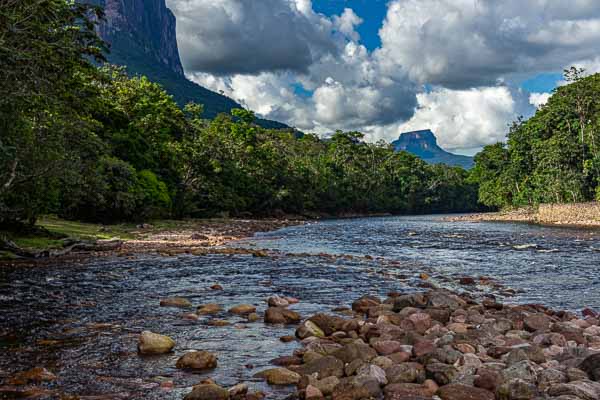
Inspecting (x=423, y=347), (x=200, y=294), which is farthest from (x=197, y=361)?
(x=200, y=294)

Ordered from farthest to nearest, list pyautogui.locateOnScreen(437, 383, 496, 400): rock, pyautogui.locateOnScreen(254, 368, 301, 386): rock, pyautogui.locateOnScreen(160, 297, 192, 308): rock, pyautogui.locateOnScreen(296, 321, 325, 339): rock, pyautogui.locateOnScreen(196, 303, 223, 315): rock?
pyautogui.locateOnScreen(160, 297, 192, 308): rock
pyautogui.locateOnScreen(196, 303, 223, 315): rock
pyautogui.locateOnScreen(296, 321, 325, 339): rock
pyautogui.locateOnScreen(254, 368, 301, 386): rock
pyautogui.locateOnScreen(437, 383, 496, 400): rock

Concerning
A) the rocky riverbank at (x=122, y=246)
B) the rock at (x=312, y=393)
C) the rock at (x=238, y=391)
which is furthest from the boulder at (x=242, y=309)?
the rocky riverbank at (x=122, y=246)

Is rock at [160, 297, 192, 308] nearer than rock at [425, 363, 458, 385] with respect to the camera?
No

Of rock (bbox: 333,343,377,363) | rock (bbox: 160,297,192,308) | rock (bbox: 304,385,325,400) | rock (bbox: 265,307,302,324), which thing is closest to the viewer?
rock (bbox: 304,385,325,400)

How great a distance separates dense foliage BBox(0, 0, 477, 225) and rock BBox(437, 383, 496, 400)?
13.4m

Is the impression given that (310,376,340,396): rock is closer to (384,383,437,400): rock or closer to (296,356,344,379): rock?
(296,356,344,379): rock

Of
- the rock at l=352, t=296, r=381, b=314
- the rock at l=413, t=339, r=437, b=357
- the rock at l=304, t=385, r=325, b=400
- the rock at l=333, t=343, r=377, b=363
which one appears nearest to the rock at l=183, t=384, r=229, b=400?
the rock at l=304, t=385, r=325, b=400

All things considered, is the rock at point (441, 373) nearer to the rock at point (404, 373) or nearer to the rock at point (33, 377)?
the rock at point (404, 373)

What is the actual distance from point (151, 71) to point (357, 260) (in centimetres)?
18315

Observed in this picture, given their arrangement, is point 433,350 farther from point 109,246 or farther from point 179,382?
point 109,246

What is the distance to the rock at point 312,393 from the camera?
7.45 m

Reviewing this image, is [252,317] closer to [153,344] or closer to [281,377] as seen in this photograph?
[153,344]

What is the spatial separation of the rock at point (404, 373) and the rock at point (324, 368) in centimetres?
79

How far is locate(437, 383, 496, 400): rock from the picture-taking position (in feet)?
24.0
